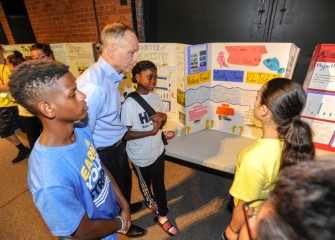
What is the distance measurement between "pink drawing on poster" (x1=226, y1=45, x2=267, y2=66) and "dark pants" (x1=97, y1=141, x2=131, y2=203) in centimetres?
141

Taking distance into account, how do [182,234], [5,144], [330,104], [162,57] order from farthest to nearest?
[5,144]
[162,57]
[182,234]
[330,104]

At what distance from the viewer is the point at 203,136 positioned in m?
2.26

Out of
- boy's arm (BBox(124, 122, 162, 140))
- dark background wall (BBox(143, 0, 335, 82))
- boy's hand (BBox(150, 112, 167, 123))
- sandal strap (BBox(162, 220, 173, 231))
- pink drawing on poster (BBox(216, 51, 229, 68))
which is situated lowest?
sandal strap (BBox(162, 220, 173, 231))

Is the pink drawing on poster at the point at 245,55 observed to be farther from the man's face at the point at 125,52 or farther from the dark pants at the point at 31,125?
the dark pants at the point at 31,125

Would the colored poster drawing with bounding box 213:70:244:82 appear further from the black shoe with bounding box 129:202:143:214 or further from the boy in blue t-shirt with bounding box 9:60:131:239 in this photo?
the black shoe with bounding box 129:202:143:214

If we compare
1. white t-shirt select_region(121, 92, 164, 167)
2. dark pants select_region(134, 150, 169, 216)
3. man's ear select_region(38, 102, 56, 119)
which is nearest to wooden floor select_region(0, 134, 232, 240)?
dark pants select_region(134, 150, 169, 216)

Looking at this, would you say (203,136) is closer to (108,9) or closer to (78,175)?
(78,175)

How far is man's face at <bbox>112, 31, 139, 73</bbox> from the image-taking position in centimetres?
146

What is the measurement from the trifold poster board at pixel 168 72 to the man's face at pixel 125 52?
0.76m

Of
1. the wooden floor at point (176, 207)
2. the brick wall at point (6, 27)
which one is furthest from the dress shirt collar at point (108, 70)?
the brick wall at point (6, 27)

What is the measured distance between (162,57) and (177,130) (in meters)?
0.93

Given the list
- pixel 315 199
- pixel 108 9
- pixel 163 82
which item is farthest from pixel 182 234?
pixel 108 9

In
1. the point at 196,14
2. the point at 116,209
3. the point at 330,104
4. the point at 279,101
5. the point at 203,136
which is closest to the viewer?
the point at 279,101

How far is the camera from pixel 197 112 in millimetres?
2256
